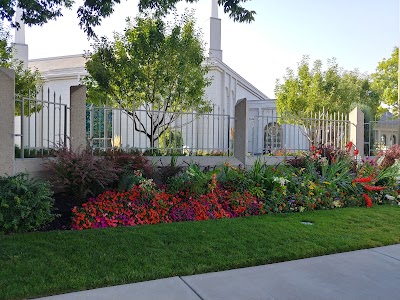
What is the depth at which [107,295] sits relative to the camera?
3488mm

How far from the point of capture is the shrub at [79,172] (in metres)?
6.31

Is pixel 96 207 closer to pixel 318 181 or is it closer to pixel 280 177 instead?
pixel 280 177

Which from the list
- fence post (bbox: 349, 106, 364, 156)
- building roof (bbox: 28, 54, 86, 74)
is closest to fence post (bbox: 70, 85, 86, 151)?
fence post (bbox: 349, 106, 364, 156)

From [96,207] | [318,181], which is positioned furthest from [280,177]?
[96,207]

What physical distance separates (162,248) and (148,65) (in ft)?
24.6

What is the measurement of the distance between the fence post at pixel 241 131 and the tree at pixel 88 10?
2.44 m

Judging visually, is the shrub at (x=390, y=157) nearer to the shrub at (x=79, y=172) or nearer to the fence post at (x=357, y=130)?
the fence post at (x=357, y=130)

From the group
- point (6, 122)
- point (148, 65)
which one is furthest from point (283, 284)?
point (148, 65)

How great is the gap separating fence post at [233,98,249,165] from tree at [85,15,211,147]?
205cm

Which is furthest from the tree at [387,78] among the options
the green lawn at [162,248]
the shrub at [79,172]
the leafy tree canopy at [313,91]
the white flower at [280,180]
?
the shrub at [79,172]

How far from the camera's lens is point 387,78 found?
28812 mm

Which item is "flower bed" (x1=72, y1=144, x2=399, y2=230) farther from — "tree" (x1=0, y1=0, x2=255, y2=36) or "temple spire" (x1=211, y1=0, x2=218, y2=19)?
"temple spire" (x1=211, y1=0, x2=218, y2=19)

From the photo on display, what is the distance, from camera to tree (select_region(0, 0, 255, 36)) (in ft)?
24.2

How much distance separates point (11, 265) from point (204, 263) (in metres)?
2.12
